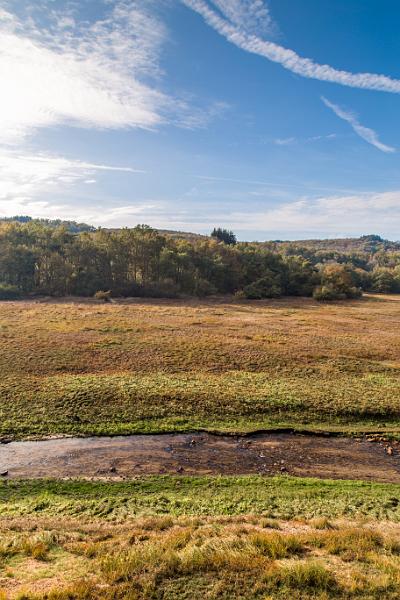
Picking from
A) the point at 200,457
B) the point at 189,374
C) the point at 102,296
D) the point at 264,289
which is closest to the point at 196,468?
the point at 200,457

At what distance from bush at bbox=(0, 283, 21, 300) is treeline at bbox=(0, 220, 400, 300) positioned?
0.18 meters

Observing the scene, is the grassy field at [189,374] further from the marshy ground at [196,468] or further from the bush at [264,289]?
the bush at [264,289]

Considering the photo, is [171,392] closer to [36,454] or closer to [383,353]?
[36,454]

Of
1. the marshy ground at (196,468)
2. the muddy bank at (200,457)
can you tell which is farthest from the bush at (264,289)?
the muddy bank at (200,457)

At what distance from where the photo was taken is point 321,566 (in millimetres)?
8641

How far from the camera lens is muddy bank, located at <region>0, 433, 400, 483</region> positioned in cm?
1641

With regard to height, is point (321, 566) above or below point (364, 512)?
above

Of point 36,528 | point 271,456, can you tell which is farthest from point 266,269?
point 36,528

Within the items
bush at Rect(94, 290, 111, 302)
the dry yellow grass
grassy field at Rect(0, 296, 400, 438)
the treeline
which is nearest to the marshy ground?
the dry yellow grass

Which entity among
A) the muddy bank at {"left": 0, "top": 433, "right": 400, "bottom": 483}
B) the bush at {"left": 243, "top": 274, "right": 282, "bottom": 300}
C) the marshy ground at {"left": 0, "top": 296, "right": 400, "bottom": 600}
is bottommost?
the muddy bank at {"left": 0, "top": 433, "right": 400, "bottom": 483}

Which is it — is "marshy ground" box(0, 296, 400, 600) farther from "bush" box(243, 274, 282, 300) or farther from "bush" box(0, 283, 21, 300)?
"bush" box(243, 274, 282, 300)

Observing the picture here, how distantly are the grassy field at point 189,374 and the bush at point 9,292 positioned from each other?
20384 mm

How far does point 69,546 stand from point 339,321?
52.0 meters

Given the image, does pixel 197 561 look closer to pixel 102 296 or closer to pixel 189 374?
pixel 189 374
